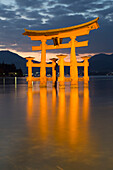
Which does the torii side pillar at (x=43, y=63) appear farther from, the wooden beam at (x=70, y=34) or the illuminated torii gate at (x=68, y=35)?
the wooden beam at (x=70, y=34)

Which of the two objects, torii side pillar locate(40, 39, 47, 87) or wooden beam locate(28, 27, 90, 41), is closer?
wooden beam locate(28, 27, 90, 41)

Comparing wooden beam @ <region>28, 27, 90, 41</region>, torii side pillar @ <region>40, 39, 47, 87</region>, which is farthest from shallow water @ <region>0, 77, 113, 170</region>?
torii side pillar @ <region>40, 39, 47, 87</region>

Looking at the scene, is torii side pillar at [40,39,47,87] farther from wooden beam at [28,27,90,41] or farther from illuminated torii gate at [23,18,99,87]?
wooden beam at [28,27,90,41]

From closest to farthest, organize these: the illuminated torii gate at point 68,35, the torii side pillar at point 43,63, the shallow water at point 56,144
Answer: the shallow water at point 56,144 → the illuminated torii gate at point 68,35 → the torii side pillar at point 43,63

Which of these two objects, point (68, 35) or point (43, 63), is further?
point (43, 63)

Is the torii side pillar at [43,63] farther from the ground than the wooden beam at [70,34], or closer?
closer

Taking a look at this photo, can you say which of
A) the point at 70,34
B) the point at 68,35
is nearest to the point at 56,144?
the point at 70,34

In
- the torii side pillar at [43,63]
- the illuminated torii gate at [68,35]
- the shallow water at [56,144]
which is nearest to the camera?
the shallow water at [56,144]

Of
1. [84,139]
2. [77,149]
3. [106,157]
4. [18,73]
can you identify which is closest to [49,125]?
[84,139]

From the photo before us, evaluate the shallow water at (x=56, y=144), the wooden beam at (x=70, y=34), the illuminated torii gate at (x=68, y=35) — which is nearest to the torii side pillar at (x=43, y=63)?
the illuminated torii gate at (x=68, y=35)

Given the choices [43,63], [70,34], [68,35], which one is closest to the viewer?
[70,34]

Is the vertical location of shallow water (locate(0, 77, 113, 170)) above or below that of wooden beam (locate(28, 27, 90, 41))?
below

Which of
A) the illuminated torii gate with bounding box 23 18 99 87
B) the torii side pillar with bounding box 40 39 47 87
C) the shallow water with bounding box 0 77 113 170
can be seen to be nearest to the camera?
the shallow water with bounding box 0 77 113 170

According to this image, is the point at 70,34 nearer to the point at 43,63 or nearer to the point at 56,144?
the point at 43,63
